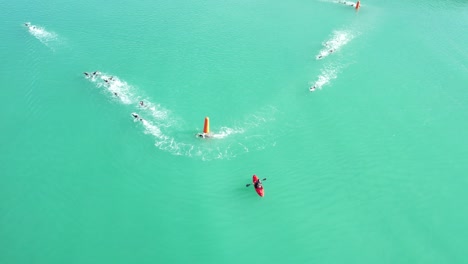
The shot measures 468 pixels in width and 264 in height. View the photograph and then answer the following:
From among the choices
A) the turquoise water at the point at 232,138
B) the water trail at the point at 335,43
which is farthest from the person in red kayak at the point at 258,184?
the water trail at the point at 335,43

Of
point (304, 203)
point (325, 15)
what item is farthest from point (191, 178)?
point (325, 15)

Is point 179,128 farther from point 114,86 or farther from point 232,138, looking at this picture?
point 114,86

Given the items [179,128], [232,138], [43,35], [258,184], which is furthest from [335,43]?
[43,35]

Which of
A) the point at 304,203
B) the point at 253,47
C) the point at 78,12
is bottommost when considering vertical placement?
the point at 304,203

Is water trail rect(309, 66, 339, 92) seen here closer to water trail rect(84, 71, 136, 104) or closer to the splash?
the splash

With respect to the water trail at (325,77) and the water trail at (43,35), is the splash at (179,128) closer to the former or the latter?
the water trail at (325,77)

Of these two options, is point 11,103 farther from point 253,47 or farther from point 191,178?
point 253,47
